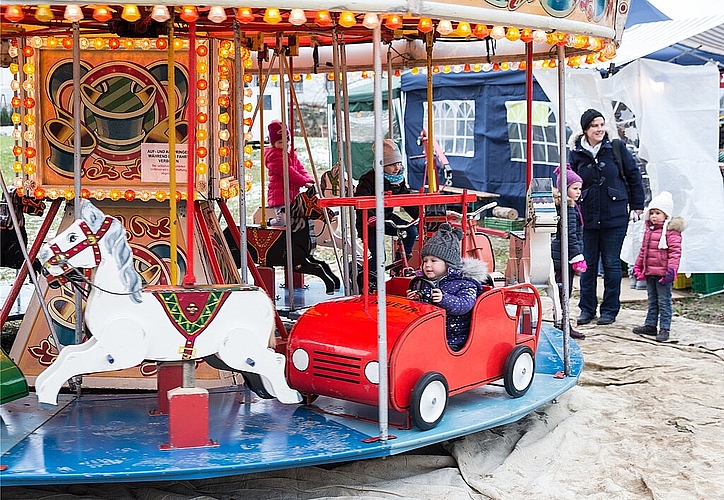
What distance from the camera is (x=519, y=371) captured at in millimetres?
5922

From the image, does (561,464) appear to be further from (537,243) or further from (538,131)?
(538,131)

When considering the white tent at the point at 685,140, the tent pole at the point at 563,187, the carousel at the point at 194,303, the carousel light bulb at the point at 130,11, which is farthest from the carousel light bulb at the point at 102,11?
the white tent at the point at 685,140

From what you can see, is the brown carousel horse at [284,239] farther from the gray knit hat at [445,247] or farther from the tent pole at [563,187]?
the gray knit hat at [445,247]

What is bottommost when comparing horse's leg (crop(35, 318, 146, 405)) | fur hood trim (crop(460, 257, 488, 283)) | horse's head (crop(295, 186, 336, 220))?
horse's leg (crop(35, 318, 146, 405))

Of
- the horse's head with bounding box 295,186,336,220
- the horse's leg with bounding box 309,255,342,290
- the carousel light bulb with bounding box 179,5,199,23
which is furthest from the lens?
the horse's leg with bounding box 309,255,342,290

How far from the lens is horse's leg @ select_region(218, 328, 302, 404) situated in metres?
4.93

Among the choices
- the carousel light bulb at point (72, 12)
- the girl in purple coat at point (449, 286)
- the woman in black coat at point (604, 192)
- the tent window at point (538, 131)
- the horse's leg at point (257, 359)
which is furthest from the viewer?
the tent window at point (538, 131)

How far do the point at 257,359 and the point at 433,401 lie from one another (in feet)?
3.30

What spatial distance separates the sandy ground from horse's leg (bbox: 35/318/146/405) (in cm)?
68

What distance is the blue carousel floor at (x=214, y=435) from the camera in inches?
179

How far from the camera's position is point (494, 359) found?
19.1 feet

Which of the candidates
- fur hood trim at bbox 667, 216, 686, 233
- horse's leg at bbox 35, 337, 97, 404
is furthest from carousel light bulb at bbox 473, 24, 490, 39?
fur hood trim at bbox 667, 216, 686, 233

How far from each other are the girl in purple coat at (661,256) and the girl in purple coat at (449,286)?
355 cm

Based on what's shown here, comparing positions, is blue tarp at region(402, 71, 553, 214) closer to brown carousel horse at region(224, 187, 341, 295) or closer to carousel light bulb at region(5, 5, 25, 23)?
brown carousel horse at region(224, 187, 341, 295)
